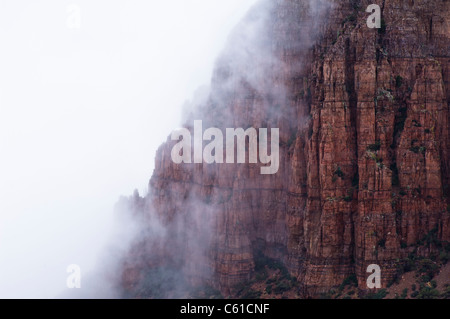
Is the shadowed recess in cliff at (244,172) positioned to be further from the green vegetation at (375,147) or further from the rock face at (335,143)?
the green vegetation at (375,147)

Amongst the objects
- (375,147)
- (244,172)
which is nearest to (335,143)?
(375,147)

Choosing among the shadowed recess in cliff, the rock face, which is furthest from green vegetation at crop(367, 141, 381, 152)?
the shadowed recess in cliff

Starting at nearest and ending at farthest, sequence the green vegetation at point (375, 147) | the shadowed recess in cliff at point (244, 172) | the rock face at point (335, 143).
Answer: the rock face at point (335, 143) → the green vegetation at point (375, 147) → the shadowed recess in cliff at point (244, 172)

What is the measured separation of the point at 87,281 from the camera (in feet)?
465

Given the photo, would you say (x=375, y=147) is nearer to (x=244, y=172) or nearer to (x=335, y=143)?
(x=335, y=143)

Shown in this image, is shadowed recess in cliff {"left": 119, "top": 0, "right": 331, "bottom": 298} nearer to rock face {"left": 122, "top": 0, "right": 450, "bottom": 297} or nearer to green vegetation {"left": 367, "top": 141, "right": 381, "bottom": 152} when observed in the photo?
rock face {"left": 122, "top": 0, "right": 450, "bottom": 297}

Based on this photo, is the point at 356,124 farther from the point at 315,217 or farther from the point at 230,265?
the point at 230,265

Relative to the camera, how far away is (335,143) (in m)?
120

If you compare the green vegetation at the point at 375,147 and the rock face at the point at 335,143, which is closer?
the rock face at the point at 335,143

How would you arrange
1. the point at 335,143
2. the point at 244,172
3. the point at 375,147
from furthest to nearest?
the point at 244,172 < the point at 335,143 < the point at 375,147

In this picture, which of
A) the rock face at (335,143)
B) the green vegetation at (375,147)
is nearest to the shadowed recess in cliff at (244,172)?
the rock face at (335,143)

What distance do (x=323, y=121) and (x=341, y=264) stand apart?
15542mm

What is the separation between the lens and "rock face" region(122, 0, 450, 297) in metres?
119

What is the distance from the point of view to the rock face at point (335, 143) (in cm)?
11894
